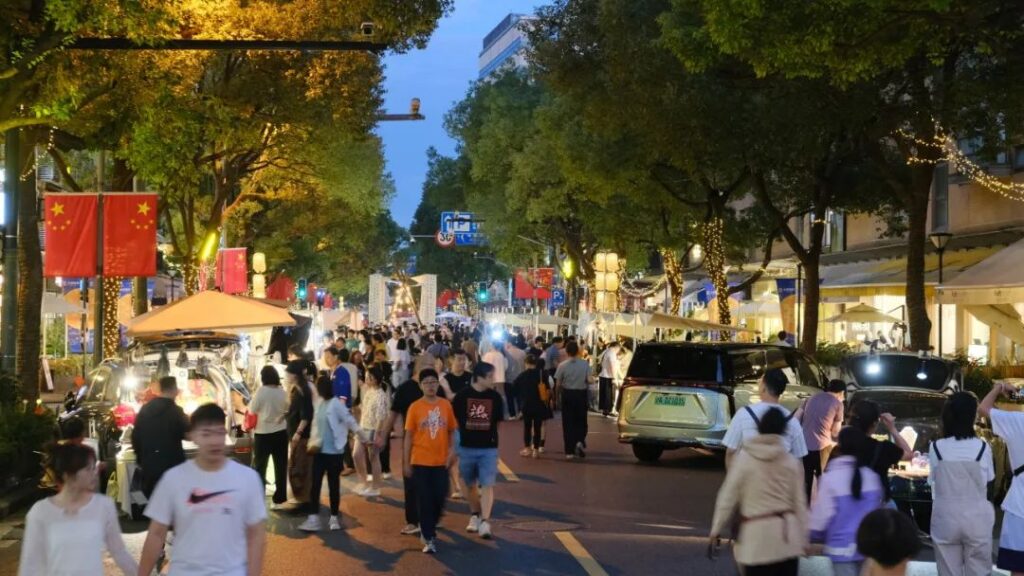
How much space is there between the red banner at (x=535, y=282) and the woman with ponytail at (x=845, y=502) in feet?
187

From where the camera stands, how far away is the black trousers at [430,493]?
11312mm

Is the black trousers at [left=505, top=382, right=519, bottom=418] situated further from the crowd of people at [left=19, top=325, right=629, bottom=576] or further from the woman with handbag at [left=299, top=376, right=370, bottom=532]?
the woman with handbag at [left=299, top=376, right=370, bottom=532]

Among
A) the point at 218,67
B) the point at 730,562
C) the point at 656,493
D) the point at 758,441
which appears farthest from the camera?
the point at 218,67

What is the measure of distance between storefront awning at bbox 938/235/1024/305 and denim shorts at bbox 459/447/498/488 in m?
12.1

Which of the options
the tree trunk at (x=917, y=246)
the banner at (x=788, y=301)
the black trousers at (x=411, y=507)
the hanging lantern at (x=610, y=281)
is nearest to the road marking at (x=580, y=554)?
the black trousers at (x=411, y=507)

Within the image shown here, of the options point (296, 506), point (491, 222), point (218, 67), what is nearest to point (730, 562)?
point (296, 506)

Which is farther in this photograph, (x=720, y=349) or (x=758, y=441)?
(x=720, y=349)

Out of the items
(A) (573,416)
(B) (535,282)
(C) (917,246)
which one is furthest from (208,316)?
(B) (535,282)

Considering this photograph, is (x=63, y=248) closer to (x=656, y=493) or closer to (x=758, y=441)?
(x=656, y=493)

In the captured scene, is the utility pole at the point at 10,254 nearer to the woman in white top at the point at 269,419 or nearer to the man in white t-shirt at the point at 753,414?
the woman in white top at the point at 269,419

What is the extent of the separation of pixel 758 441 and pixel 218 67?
66.6ft

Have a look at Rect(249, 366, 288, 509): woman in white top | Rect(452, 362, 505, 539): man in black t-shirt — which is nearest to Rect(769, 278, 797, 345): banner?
Rect(249, 366, 288, 509): woman in white top

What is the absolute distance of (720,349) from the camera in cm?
1830

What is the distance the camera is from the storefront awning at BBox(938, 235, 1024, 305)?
21.5 metres
